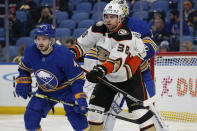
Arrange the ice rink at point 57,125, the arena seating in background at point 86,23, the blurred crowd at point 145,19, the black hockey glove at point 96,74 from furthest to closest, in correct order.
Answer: the arena seating in background at point 86,23, the blurred crowd at point 145,19, the ice rink at point 57,125, the black hockey glove at point 96,74

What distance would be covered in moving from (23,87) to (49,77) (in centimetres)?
22

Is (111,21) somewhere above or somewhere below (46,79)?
above

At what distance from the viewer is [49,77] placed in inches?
141

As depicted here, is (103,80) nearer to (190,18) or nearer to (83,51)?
(83,51)

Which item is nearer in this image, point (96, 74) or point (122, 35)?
point (96, 74)

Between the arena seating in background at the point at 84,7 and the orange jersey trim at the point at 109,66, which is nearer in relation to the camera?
the orange jersey trim at the point at 109,66

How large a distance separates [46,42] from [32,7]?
375 cm

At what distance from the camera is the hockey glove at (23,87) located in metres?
3.62

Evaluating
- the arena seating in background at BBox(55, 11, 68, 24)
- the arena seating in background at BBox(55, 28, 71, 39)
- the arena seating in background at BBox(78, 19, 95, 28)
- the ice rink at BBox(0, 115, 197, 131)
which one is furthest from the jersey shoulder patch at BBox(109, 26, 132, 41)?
the arena seating in background at BBox(55, 11, 68, 24)

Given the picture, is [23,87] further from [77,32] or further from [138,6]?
[138,6]

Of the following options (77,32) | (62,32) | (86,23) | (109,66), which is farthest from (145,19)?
(109,66)

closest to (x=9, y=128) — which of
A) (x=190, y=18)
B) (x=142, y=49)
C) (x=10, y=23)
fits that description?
(x=10, y=23)

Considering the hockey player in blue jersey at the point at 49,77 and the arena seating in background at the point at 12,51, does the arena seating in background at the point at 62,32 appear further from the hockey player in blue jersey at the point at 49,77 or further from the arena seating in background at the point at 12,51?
the hockey player in blue jersey at the point at 49,77

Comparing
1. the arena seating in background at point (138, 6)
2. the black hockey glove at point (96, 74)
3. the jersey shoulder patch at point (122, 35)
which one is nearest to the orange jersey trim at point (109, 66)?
the black hockey glove at point (96, 74)
